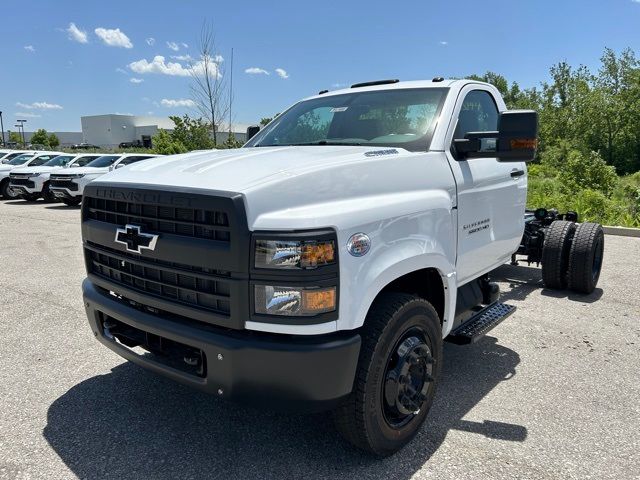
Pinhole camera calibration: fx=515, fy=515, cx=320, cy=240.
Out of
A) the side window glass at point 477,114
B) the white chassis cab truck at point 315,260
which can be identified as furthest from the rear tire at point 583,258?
the white chassis cab truck at point 315,260

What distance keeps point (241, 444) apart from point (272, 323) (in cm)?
103

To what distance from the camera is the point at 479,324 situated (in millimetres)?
3697

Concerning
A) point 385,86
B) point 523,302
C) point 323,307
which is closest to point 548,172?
point 523,302

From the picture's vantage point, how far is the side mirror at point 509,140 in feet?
9.71

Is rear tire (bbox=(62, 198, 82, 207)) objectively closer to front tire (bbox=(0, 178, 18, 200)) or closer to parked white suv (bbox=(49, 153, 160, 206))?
parked white suv (bbox=(49, 153, 160, 206))

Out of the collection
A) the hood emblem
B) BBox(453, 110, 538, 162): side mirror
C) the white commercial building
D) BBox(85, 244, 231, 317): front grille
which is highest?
the white commercial building

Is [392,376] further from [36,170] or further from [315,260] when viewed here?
[36,170]

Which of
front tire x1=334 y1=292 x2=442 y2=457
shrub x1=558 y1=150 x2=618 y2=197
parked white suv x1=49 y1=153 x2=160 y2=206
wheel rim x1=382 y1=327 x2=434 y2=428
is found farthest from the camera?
shrub x1=558 y1=150 x2=618 y2=197

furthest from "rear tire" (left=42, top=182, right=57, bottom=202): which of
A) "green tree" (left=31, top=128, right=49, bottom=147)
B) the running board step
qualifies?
"green tree" (left=31, top=128, right=49, bottom=147)

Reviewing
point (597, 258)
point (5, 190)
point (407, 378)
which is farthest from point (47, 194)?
point (407, 378)

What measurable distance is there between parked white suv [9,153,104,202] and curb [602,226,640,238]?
1564 centimetres

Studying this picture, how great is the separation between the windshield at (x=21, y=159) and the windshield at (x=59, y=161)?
278 centimetres

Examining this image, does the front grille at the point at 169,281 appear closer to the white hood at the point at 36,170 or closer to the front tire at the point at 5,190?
the white hood at the point at 36,170

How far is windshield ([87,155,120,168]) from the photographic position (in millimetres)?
16906
